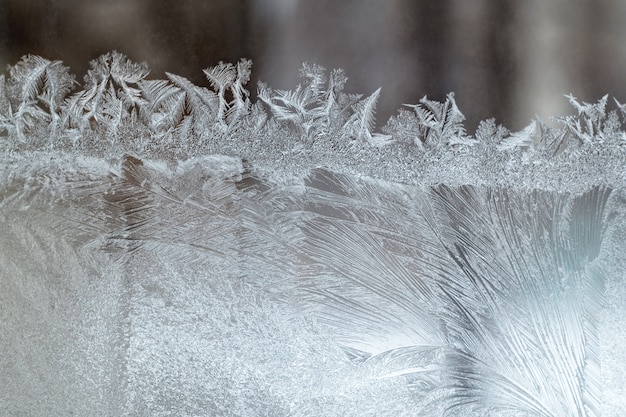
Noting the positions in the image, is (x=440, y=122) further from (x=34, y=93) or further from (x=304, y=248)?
(x=34, y=93)

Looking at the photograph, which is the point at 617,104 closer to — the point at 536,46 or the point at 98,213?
the point at 536,46

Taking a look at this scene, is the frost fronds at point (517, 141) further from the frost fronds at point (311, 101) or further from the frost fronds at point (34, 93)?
the frost fronds at point (34, 93)

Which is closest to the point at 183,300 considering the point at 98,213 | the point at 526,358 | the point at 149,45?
the point at 98,213

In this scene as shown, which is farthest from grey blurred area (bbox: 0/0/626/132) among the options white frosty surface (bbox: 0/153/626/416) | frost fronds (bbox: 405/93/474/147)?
white frosty surface (bbox: 0/153/626/416)

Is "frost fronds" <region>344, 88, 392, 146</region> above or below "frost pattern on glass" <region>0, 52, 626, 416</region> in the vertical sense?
above

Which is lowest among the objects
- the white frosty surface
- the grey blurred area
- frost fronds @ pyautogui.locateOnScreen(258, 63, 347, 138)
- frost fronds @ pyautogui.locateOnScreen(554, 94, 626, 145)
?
the white frosty surface

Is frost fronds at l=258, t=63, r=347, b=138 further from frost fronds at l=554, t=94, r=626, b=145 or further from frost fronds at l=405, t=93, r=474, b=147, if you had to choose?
frost fronds at l=554, t=94, r=626, b=145
